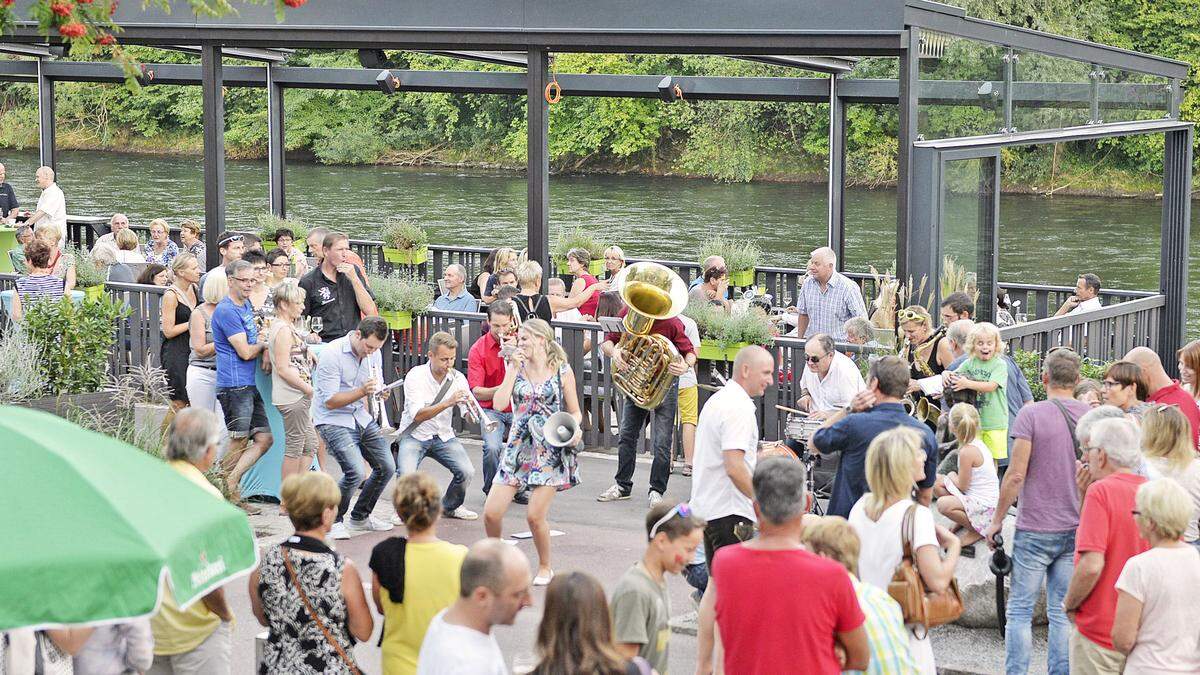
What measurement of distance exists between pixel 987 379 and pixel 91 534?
5.66 m

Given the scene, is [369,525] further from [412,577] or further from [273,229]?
[273,229]

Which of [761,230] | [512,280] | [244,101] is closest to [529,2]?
[512,280]

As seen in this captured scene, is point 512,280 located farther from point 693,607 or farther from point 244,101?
point 244,101

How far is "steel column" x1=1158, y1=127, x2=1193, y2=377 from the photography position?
14.9 m

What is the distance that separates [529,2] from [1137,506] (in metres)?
8.08

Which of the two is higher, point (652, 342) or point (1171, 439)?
point (652, 342)

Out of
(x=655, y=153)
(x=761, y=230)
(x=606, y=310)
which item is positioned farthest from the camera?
(x=655, y=153)

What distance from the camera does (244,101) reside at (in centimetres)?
4609

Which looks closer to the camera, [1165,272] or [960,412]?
[960,412]

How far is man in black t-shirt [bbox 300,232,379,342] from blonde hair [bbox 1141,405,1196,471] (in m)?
5.89

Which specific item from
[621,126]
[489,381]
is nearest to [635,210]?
[621,126]

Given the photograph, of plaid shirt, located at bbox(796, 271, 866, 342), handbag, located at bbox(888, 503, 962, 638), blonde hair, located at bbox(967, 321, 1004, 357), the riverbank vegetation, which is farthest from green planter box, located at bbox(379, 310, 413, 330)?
the riverbank vegetation

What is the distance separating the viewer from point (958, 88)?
11.5 metres

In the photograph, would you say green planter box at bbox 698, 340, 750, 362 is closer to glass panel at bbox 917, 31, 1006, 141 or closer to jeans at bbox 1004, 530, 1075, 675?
glass panel at bbox 917, 31, 1006, 141
